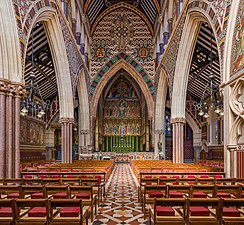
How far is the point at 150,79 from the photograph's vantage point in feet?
98.6

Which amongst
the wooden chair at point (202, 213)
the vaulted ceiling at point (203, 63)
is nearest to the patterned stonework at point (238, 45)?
the wooden chair at point (202, 213)

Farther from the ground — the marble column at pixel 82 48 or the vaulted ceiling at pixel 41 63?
the marble column at pixel 82 48

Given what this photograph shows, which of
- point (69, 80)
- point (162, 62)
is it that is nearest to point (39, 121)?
point (69, 80)

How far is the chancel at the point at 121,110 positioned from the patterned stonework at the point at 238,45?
38 mm

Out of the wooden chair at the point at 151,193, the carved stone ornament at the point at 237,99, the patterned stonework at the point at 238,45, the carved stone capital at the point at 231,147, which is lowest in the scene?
the wooden chair at the point at 151,193

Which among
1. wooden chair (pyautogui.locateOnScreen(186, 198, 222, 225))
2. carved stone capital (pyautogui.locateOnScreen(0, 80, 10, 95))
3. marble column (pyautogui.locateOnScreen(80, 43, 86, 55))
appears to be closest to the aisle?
wooden chair (pyautogui.locateOnScreen(186, 198, 222, 225))

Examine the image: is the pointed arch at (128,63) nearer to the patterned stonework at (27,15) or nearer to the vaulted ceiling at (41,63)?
the vaulted ceiling at (41,63)

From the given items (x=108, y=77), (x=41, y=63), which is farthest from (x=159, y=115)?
(x=41, y=63)

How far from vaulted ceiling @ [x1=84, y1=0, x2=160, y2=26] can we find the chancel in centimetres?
16

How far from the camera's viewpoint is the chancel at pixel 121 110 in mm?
5832

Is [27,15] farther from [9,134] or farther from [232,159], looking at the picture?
[232,159]

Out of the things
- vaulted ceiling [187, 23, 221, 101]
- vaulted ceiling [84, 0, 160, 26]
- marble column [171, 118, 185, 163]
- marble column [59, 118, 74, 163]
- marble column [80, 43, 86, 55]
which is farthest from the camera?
vaulted ceiling [84, 0, 160, 26]

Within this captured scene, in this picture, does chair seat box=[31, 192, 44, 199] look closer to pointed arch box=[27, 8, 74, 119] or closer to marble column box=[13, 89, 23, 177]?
marble column box=[13, 89, 23, 177]

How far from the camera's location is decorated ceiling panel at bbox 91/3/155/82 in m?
30.5
